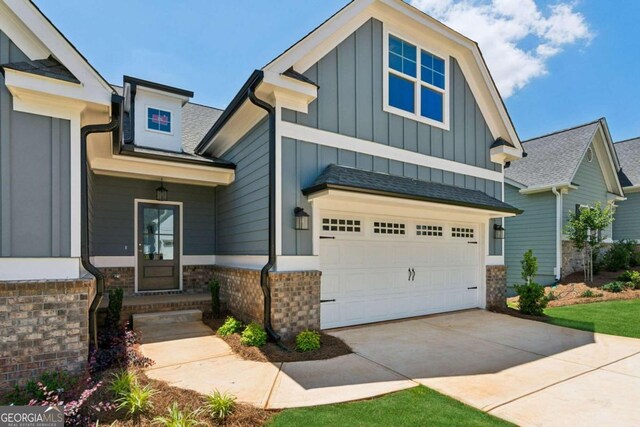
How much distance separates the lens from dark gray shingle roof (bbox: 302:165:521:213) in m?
5.77

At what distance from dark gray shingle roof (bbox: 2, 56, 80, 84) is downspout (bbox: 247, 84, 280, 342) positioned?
251cm

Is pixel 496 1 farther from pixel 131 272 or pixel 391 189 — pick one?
pixel 131 272

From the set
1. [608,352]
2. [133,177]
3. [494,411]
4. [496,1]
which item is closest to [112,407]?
[494,411]

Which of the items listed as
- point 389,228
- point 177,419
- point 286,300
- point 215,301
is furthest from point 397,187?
point 177,419

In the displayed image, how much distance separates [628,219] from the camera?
1712 cm

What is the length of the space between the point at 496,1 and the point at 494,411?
31.4 feet

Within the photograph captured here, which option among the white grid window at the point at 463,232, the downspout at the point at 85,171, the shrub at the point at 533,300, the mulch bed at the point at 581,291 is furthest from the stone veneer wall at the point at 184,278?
the mulch bed at the point at 581,291

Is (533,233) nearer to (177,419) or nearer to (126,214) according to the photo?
(126,214)

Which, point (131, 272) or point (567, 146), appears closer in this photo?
point (131, 272)

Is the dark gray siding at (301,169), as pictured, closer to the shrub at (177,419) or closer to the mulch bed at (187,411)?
the mulch bed at (187,411)

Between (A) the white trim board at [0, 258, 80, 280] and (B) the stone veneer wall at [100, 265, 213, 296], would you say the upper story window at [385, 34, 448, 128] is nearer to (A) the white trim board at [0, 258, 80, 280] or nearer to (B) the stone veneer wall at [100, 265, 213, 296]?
(B) the stone veneer wall at [100, 265, 213, 296]

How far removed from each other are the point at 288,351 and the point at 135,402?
237 centimetres

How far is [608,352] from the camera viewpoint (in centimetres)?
550

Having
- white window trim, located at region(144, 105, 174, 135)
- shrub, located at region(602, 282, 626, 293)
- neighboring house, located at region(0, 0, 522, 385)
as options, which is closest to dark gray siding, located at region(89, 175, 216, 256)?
neighboring house, located at region(0, 0, 522, 385)
